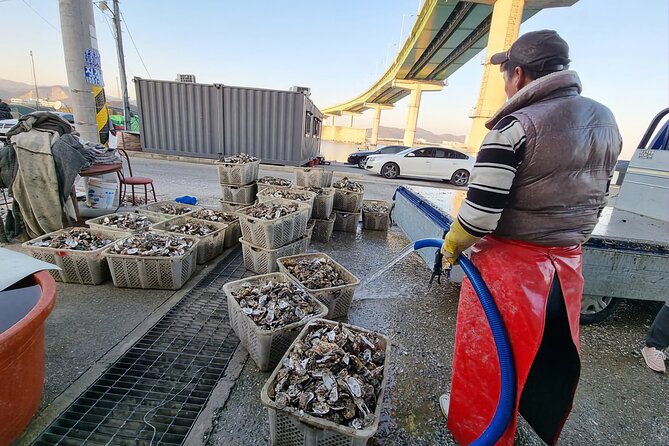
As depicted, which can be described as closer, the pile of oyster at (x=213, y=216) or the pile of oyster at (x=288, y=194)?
the pile of oyster at (x=213, y=216)

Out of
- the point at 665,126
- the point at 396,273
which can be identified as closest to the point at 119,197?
the point at 396,273

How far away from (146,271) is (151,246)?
0.25 m

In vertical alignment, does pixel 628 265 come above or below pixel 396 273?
above

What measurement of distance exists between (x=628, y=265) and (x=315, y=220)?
3521mm

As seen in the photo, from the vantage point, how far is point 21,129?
3770mm

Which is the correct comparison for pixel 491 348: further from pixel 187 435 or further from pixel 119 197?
pixel 119 197

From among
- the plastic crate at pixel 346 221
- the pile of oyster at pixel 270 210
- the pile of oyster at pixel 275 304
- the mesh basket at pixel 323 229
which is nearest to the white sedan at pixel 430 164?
the plastic crate at pixel 346 221

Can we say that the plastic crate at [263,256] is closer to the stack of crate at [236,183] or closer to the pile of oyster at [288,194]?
the pile of oyster at [288,194]

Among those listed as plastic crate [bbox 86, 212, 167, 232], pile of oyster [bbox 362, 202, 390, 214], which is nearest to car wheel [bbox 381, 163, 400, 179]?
pile of oyster [bbox 362, 202, 390, 214]

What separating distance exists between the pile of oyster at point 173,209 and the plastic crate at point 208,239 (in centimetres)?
48

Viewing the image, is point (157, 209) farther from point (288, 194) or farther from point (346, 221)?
point (346, 221)

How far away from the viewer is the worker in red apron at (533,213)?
1.26 metres

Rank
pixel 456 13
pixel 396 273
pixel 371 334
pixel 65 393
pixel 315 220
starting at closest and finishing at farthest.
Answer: pixel 65 393 → pixel 371 334 → pixel 396 273 → pixel 315 220 → pixel 456 13

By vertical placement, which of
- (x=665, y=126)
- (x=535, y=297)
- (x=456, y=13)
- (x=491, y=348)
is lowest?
(x=491, y=348)
